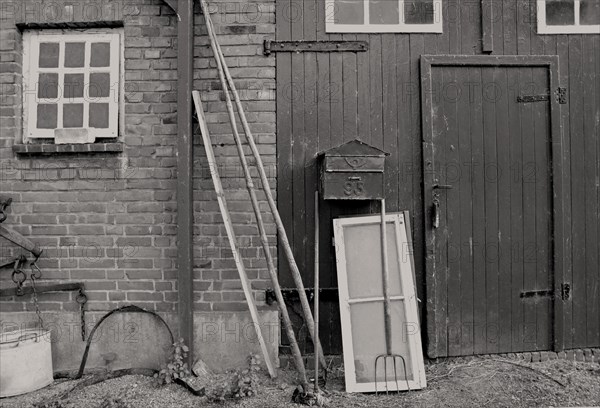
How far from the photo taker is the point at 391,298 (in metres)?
3.77

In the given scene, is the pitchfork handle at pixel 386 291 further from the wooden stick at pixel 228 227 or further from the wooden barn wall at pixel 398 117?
the wooden stick at pixel 228 227

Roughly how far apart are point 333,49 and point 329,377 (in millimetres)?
2564

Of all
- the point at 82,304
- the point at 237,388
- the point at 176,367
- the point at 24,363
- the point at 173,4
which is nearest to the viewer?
the point at 237,388

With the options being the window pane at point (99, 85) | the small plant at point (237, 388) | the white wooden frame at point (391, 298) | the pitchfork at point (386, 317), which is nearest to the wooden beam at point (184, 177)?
the small plant at point (237, 388)

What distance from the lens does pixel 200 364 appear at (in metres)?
3.87

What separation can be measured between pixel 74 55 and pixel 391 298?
3155 millimetres

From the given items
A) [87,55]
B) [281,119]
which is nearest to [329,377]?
[281,119]

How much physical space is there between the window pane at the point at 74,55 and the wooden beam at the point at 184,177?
87 centimetres

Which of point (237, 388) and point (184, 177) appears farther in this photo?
point (184, 177)

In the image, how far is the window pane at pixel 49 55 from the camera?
4102 mm

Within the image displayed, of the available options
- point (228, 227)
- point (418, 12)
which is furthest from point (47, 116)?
point (418, 12)

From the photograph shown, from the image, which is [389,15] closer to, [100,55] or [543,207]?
[543,207]

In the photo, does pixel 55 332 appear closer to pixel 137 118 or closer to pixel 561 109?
pixel 137 118

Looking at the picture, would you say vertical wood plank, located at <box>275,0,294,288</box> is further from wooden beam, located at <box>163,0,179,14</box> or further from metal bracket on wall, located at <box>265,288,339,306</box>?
wooden beam, located at <box>163,0,179,14</box>
